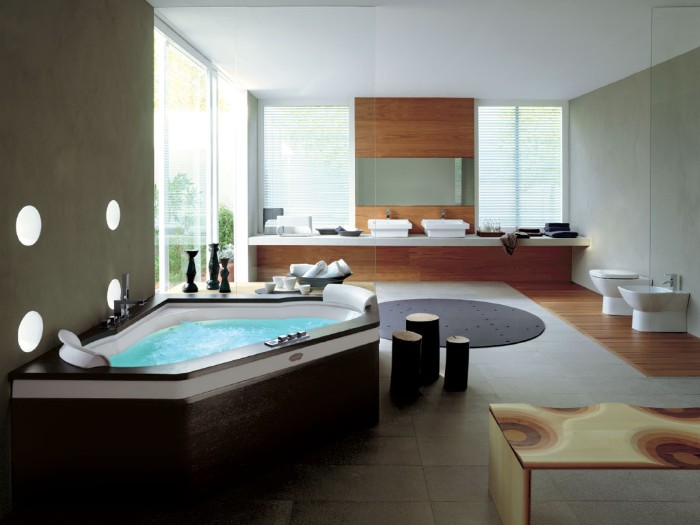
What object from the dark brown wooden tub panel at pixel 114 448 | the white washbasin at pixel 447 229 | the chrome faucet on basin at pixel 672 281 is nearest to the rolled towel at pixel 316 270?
the dark brown wooden tub panel at pixel 114 448

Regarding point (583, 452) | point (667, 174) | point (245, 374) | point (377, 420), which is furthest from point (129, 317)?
point (667, 174)

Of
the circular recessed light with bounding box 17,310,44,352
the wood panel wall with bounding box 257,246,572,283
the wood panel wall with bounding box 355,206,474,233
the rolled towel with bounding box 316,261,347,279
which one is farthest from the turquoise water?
the wood panel wall with bounding box 257,246,572,283

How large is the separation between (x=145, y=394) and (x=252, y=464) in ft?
1.78

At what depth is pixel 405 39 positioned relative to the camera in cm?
491

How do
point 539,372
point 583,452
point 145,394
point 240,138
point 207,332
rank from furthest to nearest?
point 240,138 < point 539,372 < point 207,332 < point 145,394 < point 583,452

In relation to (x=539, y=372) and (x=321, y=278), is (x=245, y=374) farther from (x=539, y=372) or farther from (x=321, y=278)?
(x=539, y=372)

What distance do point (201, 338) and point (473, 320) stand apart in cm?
282

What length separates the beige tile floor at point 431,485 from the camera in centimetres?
215

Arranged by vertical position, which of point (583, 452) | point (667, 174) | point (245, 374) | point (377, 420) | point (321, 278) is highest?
point (667, 174)

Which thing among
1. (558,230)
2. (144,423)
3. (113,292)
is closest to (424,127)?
(558,230)

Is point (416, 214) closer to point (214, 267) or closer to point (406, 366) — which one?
point (214, 267)

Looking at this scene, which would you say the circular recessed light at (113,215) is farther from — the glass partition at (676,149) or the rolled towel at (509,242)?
the rolled towel at (509,242)

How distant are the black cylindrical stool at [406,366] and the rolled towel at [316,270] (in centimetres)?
92

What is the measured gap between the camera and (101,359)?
7.51 feet
